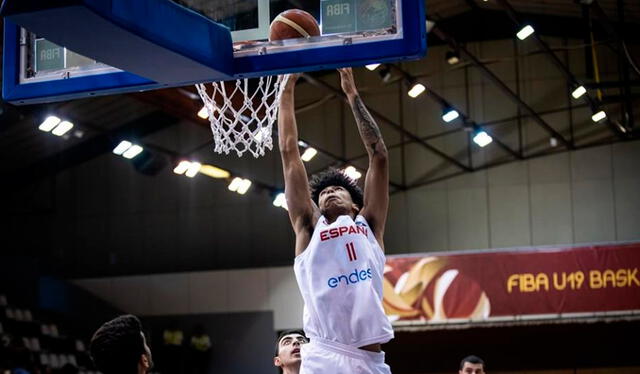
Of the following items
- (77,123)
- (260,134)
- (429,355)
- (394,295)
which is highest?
(77,123)

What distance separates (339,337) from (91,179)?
20132mm

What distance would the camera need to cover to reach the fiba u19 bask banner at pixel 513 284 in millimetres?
17141

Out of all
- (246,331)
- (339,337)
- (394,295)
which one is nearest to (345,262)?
(339,337)

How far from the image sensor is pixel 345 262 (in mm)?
5406

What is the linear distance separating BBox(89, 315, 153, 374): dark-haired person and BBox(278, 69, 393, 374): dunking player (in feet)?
3.61

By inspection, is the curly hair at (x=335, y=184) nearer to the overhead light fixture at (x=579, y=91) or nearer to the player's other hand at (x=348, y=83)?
the player's other hand at (x=348, y=83)

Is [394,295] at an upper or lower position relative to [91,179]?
lower

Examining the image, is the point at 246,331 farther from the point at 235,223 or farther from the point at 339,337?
the point at 339,337

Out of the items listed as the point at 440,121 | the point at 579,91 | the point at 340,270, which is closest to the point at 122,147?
the point at 579,91

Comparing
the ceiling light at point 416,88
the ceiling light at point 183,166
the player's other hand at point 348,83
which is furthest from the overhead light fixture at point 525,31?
the player's other hand at point 348,83

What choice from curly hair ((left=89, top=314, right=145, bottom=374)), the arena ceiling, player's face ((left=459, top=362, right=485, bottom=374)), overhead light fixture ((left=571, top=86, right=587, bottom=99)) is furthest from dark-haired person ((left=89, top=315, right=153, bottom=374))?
the arena ceiling

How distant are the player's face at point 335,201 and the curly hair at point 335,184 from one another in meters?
0.23

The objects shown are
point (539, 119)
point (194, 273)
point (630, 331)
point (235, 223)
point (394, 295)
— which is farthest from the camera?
point (235, 223)

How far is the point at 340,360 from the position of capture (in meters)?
5.29
